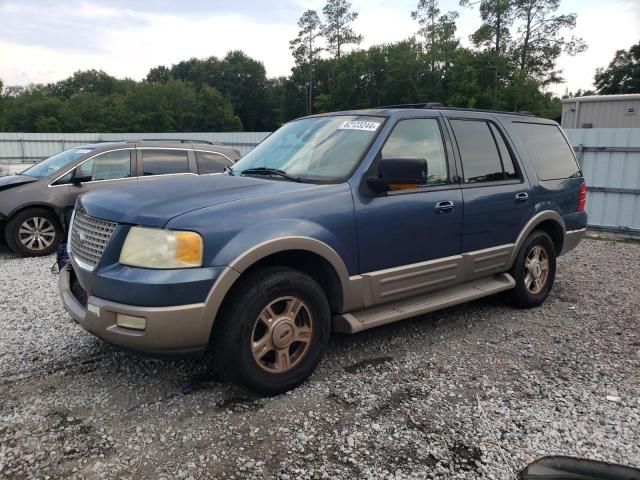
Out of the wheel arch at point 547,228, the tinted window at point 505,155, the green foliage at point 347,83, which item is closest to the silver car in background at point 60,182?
the tinted window at point 505,155

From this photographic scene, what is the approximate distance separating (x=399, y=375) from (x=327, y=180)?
154 centimetres

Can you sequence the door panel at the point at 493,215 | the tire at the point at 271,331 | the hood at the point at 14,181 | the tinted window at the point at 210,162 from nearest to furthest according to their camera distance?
1. the tire at the point at 271,331
2. the door panel at the point at 493,215
3. the hood at the point at 14,181
4. the tinted window at the point at 210,162

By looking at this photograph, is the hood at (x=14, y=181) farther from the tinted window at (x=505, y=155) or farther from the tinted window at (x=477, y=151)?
the tinted window at (x=505, y=155)

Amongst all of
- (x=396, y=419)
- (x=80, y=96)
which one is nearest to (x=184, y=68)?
(x=80, y=96)

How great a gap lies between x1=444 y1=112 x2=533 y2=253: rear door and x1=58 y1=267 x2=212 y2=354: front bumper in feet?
8.15

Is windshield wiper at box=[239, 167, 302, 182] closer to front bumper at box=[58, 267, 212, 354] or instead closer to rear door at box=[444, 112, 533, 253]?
front bumper at box=[58, 267, 212, 354]

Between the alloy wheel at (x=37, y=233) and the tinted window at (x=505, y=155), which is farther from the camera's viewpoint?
the alloy wheel at (x=37, y=233)

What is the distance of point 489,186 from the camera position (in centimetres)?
468

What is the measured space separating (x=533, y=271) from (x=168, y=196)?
3839 millimetres

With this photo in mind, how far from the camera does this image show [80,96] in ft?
217

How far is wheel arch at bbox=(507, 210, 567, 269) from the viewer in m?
5.02

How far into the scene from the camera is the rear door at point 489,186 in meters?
4.50

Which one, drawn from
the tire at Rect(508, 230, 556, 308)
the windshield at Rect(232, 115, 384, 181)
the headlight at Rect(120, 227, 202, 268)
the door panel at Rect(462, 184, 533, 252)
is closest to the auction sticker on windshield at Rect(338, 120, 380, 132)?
the windshield at Rect(232, 115, 384, 181)

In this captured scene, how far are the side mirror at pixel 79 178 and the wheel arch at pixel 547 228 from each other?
20.6 ft
